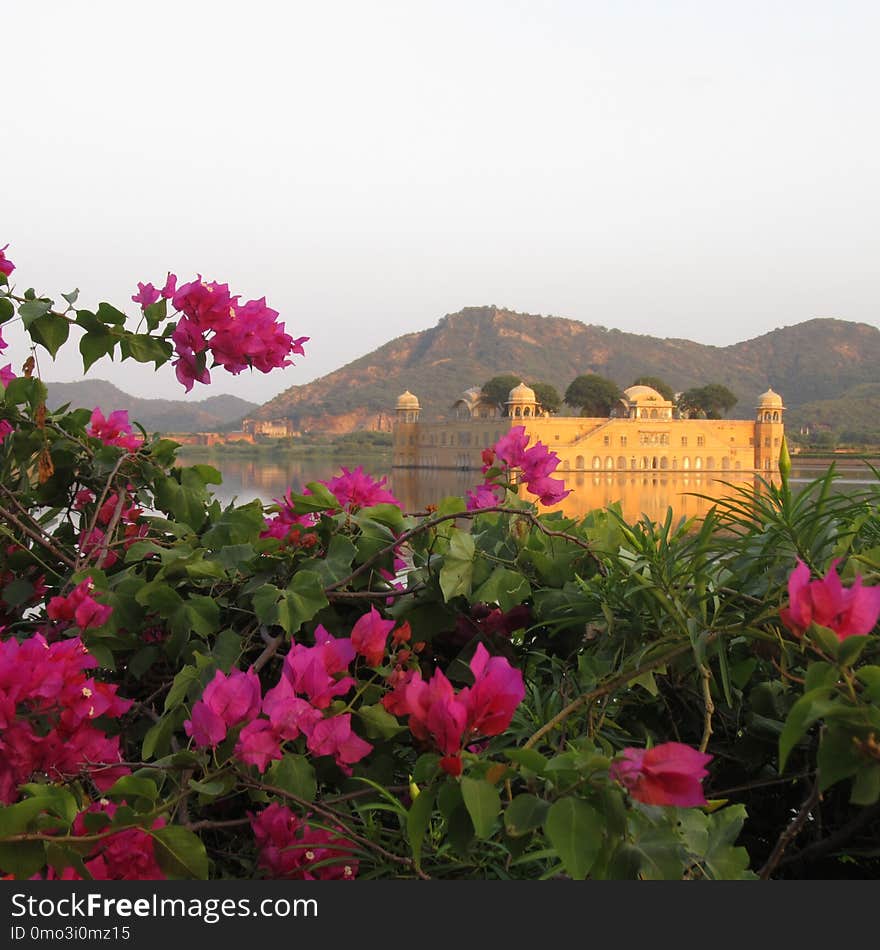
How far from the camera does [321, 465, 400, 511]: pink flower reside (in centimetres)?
76

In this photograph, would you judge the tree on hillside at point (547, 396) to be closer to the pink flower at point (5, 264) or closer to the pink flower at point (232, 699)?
the pink flower at point (5, 264)

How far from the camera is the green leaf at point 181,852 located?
14.8 inches

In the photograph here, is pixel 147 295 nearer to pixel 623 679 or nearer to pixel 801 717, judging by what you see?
pixel 623 679

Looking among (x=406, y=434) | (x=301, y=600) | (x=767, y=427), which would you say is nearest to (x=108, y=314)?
(x=301, y=600)

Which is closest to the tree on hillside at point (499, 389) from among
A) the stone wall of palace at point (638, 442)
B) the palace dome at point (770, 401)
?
the stone wall of palace at point (638, 442)

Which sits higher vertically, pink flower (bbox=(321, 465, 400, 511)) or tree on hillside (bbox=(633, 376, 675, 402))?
tree on hillside (bbox=(633, 376, 675, 402))

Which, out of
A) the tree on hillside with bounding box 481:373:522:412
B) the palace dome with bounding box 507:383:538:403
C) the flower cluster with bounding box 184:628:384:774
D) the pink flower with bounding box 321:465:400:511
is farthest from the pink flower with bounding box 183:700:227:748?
the tree on hillside with bounding box 481:373:522:412

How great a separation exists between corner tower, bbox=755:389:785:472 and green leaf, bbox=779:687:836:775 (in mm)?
29426

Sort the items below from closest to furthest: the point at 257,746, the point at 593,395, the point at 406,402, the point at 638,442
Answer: the point at 257,746 → the point at 638,442 → the point at 406,402 → the point at 593,395

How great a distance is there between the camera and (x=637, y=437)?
2758 centimetres

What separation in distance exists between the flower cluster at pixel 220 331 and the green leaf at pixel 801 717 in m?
0.60

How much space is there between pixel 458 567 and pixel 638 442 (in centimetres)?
2784

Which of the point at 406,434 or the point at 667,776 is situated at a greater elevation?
the point at 406,434

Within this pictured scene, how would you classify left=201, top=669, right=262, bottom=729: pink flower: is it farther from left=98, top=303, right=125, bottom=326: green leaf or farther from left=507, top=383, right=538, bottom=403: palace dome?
left=507, top=383, right=538, bottom=403: palace dome
